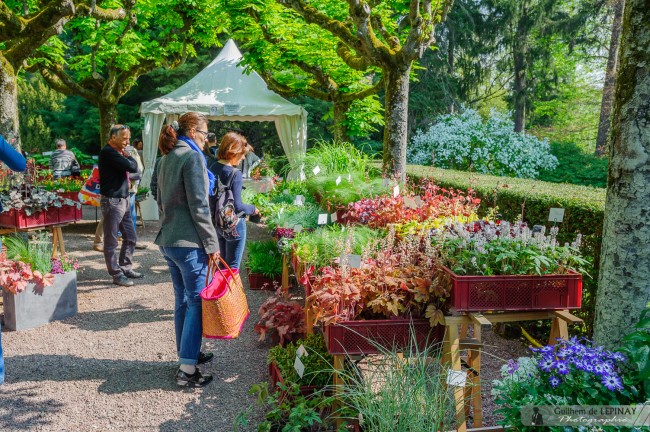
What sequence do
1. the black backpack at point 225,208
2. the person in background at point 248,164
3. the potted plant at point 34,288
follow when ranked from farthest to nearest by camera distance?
the person in background at point 248,164
the potted plant at point 34,288
the black backpack at point 225,208

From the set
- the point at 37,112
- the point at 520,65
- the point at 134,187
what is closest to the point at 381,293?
the point at 134,187

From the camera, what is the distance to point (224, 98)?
1170 cm

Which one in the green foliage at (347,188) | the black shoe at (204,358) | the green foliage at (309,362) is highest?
the green foliage at (347,188)

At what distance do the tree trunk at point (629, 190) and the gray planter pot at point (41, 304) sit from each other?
4.55 metres

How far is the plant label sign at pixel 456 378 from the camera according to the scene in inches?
106

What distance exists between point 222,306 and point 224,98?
862 centimetres

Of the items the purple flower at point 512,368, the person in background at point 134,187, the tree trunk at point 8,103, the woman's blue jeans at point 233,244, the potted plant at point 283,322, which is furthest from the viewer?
the tree trunk at point 8,103

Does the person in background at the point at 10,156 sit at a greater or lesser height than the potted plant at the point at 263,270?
greater

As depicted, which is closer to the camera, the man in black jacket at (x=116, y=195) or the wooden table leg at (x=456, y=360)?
the wooden table leg at (x=456, y=360)

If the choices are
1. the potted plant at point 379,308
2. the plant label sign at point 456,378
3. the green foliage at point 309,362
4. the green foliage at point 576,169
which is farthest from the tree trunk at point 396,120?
the green foliage at point 576,169

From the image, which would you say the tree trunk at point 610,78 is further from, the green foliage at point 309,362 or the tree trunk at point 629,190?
the green foliage at point 309,362

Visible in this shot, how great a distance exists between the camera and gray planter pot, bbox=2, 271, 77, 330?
5.11 meters

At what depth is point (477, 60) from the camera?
2341 cm

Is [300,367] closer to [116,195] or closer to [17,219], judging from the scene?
[116,195]
